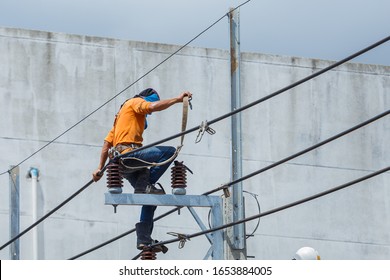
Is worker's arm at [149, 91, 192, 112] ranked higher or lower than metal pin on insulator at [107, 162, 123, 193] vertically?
higher

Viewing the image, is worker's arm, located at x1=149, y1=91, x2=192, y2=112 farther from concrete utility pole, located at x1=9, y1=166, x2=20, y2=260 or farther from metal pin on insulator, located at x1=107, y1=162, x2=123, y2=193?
concrete utility pole, located at x1=9, y1=166, x2=20, y2=260

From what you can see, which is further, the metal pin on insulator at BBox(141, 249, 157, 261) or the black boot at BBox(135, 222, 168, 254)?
the metal pin on insulator at BBox(141, 249, 157, 261)

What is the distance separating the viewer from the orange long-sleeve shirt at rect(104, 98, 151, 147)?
56.7 ft

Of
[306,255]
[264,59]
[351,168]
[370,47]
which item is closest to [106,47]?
[264,59]

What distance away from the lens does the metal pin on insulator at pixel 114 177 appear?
17.3m

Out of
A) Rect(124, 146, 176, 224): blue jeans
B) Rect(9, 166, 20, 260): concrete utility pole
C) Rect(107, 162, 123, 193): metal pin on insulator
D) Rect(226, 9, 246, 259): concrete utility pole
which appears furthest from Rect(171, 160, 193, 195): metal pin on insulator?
Rect(9, 166, 20, 260): concrete utility pole

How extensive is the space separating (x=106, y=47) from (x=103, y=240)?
10.9 ft

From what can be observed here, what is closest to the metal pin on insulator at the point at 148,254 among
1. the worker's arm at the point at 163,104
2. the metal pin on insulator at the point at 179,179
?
the metal pin on insulator at the point at 179,179

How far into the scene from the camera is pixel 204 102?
2716 centimetres

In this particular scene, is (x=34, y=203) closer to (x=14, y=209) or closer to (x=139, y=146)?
(x=14, y=209)

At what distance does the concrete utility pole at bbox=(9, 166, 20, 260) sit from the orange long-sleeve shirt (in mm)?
7162
